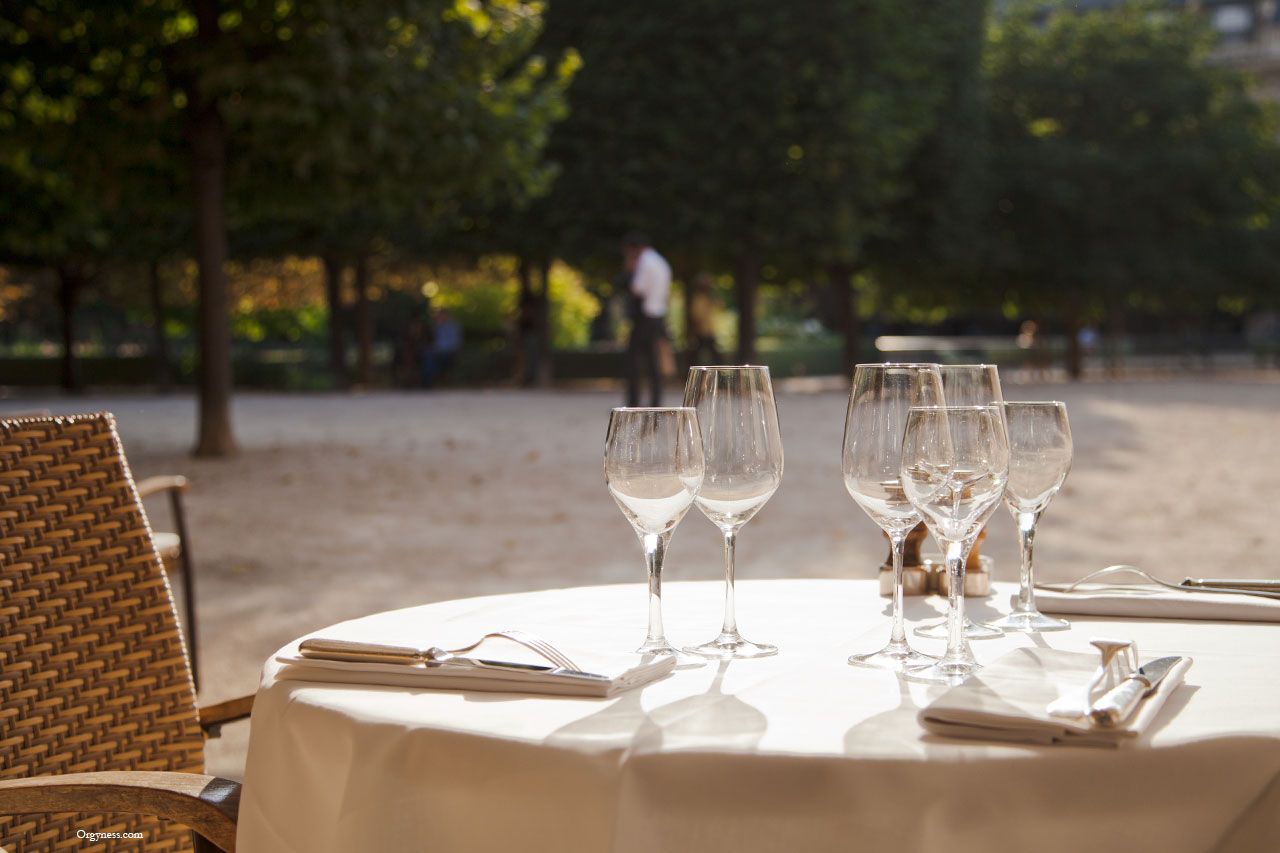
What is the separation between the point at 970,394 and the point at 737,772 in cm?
91

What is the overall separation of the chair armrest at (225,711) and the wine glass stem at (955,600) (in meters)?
1.29

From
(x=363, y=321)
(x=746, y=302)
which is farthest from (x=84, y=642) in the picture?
(x=363, y=321)

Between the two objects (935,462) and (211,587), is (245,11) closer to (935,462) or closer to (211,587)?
(211,587)

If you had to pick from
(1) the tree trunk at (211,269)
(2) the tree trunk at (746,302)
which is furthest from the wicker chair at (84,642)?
(2) the tree trunk at (746,302)

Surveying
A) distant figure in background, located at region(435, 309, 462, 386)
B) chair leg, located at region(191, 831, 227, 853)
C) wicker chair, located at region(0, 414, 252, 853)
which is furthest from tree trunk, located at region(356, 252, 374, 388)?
chair leg, located at region(191, 831, 227, 853)

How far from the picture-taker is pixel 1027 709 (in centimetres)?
133

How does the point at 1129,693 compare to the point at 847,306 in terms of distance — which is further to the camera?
the point at 847,306

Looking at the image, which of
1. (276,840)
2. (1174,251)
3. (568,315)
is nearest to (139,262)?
(568,315)

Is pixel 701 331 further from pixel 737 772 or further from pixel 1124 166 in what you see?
pixel 737 772

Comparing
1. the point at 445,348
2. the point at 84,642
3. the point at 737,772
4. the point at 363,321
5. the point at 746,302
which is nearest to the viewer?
the point at 737,772

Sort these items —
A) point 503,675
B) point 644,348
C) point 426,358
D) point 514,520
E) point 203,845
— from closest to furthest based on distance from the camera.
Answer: point 503,675
point 203,845
point 514,520
point 644,348
point 426,358

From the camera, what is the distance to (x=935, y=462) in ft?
5.15

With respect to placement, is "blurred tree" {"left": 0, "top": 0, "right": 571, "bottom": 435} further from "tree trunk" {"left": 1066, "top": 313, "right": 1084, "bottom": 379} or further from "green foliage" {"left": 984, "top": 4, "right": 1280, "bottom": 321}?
"tree trunk" {"left": 1066, "top": 313, "right": 1084, "bottom": 379}

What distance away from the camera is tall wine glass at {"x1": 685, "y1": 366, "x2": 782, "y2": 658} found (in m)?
1.73
